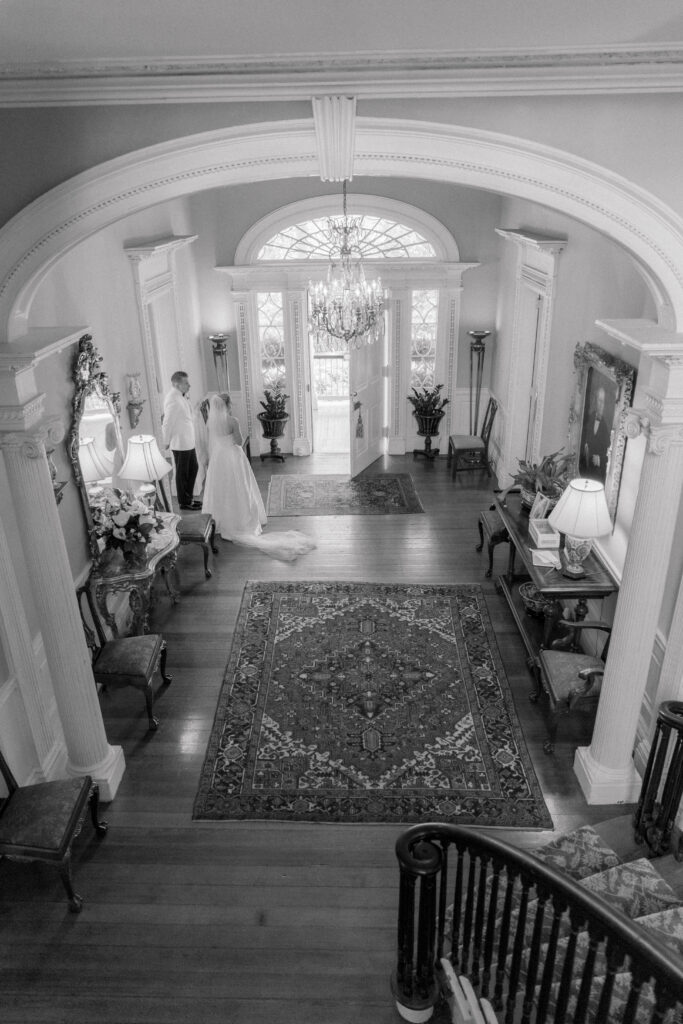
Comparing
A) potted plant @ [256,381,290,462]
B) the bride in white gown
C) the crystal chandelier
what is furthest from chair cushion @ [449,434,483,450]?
the bride in white gown

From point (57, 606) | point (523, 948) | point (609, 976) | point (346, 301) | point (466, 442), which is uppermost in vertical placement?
point (346, 301)

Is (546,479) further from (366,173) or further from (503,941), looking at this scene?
(503,941)

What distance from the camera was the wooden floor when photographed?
3.53 metres

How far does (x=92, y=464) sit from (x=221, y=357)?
4885mm

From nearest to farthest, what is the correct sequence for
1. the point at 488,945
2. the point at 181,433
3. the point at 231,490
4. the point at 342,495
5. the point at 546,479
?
the point at 488,945 < the point at 546,479 < the point at 231,490 < the point at 181,433 < the point at 342,495

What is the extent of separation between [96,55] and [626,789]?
483 centimetres

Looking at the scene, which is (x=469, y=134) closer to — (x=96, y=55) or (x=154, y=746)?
(x=96, y=55)

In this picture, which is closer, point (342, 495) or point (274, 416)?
point (342, 495)

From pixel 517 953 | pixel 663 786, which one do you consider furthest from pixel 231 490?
pixel 517 953

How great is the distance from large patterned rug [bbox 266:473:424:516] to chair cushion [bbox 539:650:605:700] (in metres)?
3.87

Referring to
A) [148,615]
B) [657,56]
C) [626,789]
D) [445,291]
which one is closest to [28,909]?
[148,615]

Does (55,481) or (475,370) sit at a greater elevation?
(55,481)

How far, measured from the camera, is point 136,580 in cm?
585

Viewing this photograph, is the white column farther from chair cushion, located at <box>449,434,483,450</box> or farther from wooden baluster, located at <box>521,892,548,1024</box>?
chair cushion, located at <box>449,434,483,450</box>
